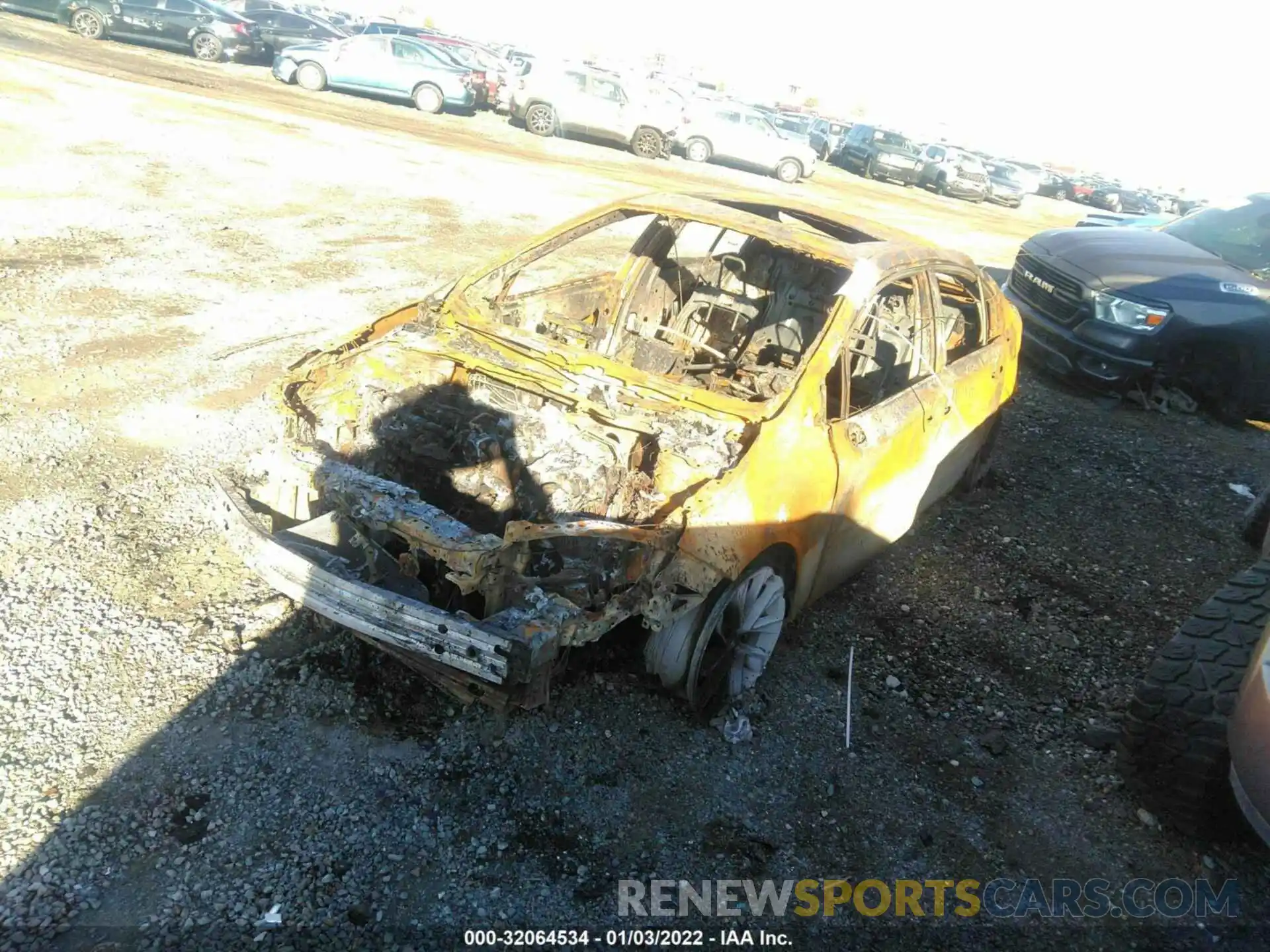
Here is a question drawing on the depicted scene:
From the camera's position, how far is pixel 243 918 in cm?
250

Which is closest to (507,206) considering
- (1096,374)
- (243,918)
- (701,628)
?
(1096,374)

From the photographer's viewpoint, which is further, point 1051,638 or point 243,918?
point 1051,638

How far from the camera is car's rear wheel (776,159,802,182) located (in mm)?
19578

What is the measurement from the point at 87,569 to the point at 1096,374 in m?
7.53

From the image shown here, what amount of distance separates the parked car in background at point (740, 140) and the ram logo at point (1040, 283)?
12.5 meters

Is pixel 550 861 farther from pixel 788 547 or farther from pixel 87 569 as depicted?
pixel 87 569

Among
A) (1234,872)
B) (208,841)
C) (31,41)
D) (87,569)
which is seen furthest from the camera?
(31,41)

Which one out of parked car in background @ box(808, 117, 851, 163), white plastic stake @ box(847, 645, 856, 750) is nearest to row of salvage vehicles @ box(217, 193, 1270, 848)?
white plastic stake @ box(847, 645, 856, 750)

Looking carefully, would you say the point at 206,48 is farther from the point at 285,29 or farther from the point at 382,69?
the point at 382,69

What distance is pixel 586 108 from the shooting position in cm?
1806

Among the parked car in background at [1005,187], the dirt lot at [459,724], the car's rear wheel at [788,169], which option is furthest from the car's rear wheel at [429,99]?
the parked car in background at [1005,187]

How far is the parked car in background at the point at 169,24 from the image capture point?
1870 cm

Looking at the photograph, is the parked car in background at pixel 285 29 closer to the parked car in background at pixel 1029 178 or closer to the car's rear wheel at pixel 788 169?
the car's rear wheel at pixel 788 169

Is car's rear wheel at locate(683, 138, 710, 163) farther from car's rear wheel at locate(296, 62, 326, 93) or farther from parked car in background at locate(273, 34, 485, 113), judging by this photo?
car's rear wheel at locate(296, 62, 326, 93)
